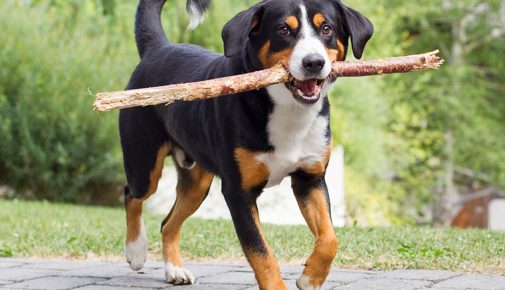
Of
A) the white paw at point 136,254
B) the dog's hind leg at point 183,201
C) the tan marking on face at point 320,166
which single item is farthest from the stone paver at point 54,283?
the tan marking on face at point 320,166

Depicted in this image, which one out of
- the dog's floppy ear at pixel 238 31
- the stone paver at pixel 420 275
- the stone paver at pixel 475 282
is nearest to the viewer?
the dog's floppy ear at pixel 238 31

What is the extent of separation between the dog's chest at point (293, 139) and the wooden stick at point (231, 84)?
0.25 m

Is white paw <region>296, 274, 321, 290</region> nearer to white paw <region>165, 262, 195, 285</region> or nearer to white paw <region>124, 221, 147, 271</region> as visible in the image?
white paw <region>165, 262, 195, 285</region>

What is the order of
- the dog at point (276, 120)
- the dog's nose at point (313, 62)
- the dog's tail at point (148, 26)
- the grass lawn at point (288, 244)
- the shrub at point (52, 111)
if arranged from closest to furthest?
the dog's nose at point (313, 62)
the dog at point (276, 120)
the grass lawn at point (288, 244)
the dog's tail at point (148, 26)
the shrub at point (52, 111)

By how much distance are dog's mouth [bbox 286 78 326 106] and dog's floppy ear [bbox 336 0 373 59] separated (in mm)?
341

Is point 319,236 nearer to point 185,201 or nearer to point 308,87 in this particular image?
point 308,87

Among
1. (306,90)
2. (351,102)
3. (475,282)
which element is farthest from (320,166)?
(351,102)

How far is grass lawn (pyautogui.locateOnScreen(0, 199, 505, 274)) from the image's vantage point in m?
5.51

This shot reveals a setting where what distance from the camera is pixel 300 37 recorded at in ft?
14.4

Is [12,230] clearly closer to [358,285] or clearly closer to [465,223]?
[358,285]

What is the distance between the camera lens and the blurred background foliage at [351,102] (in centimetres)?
1296

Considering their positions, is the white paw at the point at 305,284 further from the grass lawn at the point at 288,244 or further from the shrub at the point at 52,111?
the shrub at the point at 52,111

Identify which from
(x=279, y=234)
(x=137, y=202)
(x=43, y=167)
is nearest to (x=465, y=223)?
(x=43, y=167)

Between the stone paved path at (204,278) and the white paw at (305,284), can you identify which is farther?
the stone paved path at (204,278)
